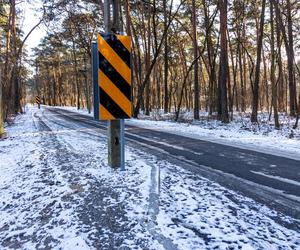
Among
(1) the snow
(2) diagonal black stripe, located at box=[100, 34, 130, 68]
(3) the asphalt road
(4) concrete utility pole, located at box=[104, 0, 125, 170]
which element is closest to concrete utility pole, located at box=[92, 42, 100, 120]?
(2) diagonal black stripe, located at box=[100, 34, 130, 68]

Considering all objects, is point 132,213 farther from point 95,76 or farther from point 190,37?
point 190,37

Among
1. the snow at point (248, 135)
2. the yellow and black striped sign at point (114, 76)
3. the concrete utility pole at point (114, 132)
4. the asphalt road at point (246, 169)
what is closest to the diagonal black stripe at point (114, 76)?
the yellow and black striped sign at point (114, 76)

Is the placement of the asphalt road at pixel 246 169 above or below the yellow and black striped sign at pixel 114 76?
below

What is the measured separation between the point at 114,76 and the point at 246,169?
8.62ft

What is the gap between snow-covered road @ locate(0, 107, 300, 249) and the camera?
2664 mm

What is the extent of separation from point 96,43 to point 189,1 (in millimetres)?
22584

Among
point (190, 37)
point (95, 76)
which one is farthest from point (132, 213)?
point (190, 37)

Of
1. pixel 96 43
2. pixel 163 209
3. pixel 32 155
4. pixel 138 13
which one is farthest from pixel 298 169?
pixel 138 13

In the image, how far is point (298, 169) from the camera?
17.6 feet

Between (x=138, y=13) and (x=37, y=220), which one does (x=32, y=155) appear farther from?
(x=138, y=13)

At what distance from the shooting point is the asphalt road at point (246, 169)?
3771 mm

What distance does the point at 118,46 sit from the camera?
502 cm

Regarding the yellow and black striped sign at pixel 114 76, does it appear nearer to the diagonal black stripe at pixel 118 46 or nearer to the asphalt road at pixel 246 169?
the diagonal black stripe at pixel 118 46

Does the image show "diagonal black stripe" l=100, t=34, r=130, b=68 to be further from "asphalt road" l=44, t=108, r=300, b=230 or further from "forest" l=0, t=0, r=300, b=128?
"forest" l=0, t=0, r=300, b=128
